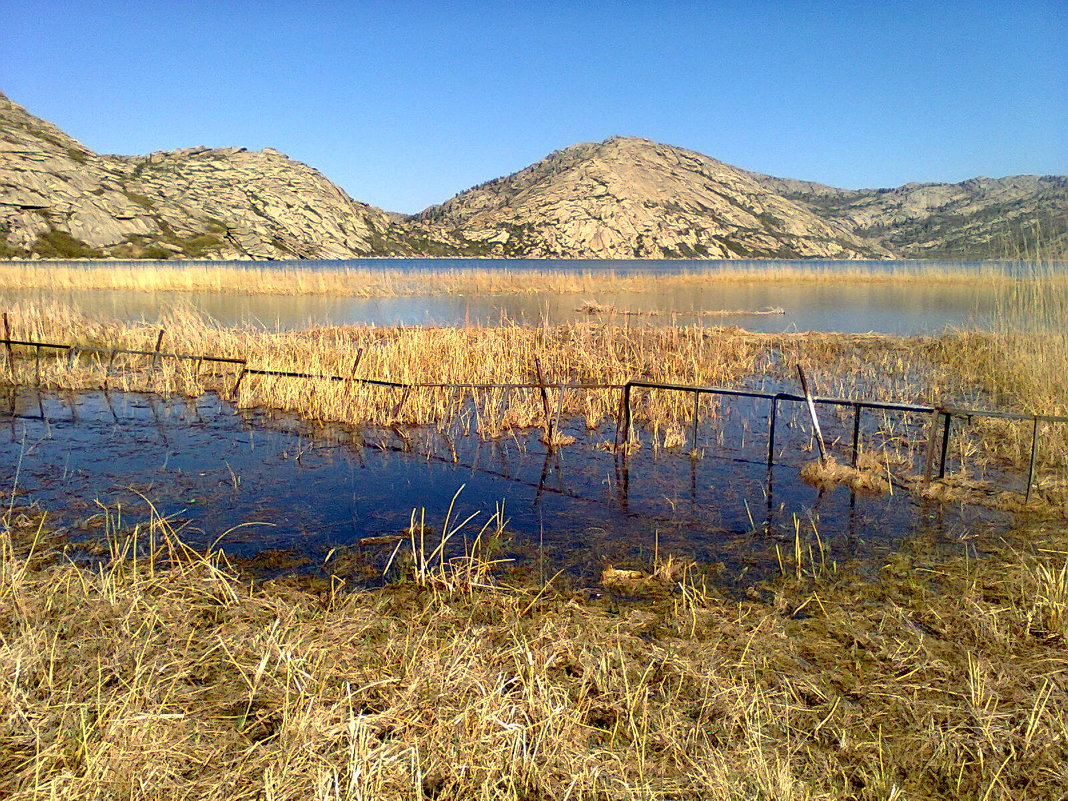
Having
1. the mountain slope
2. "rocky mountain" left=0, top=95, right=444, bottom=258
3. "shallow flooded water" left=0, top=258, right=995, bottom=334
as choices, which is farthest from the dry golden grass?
the mountain slope

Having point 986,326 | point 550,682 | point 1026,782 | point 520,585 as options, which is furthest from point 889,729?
point 986,326

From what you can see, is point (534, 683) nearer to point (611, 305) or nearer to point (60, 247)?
point (611, 305)

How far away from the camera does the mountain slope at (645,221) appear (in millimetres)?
144125

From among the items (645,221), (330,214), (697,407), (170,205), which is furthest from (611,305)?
(645,221)

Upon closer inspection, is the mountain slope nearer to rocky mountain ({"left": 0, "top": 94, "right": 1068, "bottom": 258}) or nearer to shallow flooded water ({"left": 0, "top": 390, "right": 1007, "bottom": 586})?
rocky mountain ({"left": 0, "top": 94, "right": 1068, "bottom": 258})

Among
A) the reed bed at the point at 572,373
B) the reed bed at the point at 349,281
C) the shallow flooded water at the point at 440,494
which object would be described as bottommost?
the shallow flooded water at the point at 440,494

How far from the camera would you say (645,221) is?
495 ft

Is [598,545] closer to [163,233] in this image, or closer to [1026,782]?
[1026,782]

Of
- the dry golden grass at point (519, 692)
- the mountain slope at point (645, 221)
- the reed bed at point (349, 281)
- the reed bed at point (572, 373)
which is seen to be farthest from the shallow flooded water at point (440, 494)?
the mountain slope at point (645, 221)

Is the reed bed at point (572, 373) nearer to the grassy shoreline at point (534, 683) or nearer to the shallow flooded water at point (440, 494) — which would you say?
the shallow flooded water at point (440, 494)

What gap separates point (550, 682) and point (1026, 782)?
6.74ft

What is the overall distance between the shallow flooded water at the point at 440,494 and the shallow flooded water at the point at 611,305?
9.15 m

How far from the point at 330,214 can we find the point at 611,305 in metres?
115

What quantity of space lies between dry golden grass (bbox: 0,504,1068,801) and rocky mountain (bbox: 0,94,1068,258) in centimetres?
5507
